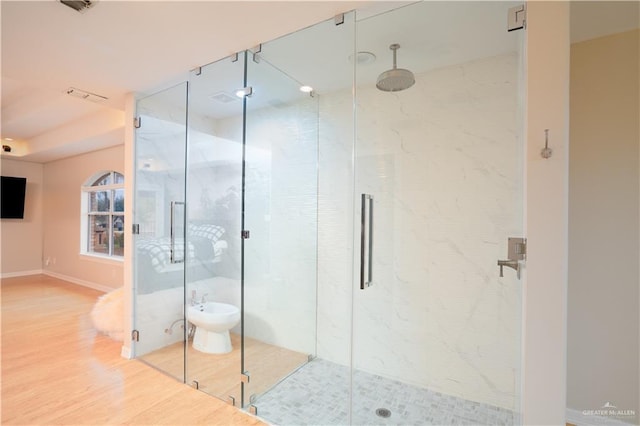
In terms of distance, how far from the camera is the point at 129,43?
79.1 inches

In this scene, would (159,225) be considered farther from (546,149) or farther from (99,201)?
(99,201)

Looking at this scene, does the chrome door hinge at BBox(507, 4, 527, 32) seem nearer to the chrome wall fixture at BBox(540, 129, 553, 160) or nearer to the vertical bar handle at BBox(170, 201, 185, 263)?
the chrome wall fixture at BBox(540, 129, 553, 160)

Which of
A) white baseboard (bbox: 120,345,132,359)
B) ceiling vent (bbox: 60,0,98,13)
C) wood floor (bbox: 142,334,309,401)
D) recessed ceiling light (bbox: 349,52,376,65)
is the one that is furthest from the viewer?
white baseboard (bbox: 120,345,132,359)

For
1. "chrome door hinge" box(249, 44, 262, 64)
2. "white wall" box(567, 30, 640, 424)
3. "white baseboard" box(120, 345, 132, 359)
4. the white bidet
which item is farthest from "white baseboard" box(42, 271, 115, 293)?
"white wall" box(567, 30, 640, 424)

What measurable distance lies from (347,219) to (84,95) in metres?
2.71

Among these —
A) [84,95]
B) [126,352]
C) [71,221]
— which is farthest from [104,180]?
[126,352]

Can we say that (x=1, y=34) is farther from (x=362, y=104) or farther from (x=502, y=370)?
(x=502, y=370)

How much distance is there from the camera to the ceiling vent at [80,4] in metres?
1.60

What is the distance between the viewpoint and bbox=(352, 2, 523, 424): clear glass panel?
198 cm

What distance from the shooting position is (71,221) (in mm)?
5934

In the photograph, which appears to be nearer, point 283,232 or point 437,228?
point 437,228

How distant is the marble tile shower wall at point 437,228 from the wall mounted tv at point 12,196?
7.14 metres

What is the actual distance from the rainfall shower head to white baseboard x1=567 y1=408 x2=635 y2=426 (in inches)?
96.7

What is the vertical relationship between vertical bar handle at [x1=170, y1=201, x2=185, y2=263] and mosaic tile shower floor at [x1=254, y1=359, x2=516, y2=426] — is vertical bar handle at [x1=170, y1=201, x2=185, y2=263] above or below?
above
